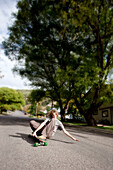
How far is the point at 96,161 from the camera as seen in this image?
414cm

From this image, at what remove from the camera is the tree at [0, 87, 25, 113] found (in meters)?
56.1

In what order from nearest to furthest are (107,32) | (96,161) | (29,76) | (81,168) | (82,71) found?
(81,168) → (96,161) → (82,71) → (107,32) → (29,76)

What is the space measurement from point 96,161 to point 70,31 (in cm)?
1661

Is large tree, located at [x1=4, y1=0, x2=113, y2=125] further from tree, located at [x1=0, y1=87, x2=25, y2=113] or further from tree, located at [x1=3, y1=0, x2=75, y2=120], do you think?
tree, located at [x1=0, y1=87, x2=25, y2=113]

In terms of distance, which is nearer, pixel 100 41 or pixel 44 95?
pixel 100 41

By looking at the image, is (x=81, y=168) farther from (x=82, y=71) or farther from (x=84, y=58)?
(x=84, y=58)

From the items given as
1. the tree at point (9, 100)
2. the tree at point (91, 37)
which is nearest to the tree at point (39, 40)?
the tree at point (91, 37)

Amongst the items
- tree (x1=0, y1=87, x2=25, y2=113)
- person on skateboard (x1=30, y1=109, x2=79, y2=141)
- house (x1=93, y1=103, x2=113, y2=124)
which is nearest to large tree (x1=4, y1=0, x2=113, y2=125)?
house (x1=93, y1=103, x2=113, y2=124)


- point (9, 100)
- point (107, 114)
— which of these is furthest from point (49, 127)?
point (9, 100)

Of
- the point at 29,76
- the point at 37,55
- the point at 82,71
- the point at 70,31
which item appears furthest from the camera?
the point at 29,76

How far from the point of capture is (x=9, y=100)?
5856 cm

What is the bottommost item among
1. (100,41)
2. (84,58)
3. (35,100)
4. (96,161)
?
(96,161)

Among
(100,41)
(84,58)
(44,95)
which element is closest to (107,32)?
(100,41)

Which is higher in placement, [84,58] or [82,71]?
[84,58]
